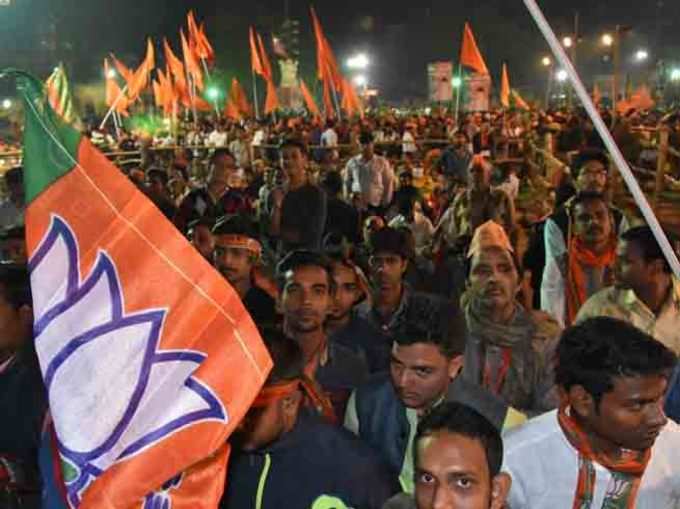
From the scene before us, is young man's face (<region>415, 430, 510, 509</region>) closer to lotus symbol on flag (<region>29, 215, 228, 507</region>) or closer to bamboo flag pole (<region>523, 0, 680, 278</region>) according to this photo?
lotus symbol on flag (<region>29, 215, 228, 507</region>)

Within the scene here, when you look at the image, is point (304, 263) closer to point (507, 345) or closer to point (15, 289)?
point (507, 345)

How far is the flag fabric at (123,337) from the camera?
7.11 feet

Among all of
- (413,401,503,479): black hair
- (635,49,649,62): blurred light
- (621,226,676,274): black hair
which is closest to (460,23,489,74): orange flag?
(621,226,676,274): black hair

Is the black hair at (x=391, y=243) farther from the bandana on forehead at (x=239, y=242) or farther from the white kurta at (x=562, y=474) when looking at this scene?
the white kurta at (x=562, y=474)

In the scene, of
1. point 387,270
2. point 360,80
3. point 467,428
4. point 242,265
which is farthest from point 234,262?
point 360,80

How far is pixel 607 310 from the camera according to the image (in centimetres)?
439

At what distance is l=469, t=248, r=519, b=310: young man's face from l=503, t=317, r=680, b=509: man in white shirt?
134 cm

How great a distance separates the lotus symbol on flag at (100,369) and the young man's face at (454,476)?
68cm

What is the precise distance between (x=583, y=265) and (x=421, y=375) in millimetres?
2310

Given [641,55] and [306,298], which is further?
[641,55]

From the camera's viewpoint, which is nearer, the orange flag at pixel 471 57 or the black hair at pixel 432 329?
the black hair at pixel 432 329

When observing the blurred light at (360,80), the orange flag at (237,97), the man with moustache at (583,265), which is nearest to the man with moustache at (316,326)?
the man with moustache at (583,265)

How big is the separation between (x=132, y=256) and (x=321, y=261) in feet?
7.59

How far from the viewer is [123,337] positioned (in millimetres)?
2242
